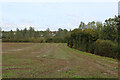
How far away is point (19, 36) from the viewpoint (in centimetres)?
11488

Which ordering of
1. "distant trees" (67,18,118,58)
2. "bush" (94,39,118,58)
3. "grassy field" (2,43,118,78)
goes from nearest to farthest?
"grassy field" (2,43,118,78) < "bush" (94,39,118,58) < "distant trees" (67,18,118,58)

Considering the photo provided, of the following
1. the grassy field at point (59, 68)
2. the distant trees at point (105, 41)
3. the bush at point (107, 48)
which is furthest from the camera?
the distant trees at point (105, 41)

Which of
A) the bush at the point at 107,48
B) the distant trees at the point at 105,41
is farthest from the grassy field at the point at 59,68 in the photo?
the distant trees at the point at 105,41

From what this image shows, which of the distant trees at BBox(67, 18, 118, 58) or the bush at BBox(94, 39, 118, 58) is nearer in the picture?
the bush at BBox(94, 39, 118, 58)

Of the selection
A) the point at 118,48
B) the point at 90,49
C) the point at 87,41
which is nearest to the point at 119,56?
the point at 118,48

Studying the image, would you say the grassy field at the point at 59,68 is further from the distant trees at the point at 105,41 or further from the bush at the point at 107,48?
the distant trees at the point at 105,41

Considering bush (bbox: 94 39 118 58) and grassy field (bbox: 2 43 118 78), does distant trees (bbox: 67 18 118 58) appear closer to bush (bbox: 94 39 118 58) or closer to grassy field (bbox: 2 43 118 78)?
bush (bbox: 94 39 118 58)

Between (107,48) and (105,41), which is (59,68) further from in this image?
(105,41)

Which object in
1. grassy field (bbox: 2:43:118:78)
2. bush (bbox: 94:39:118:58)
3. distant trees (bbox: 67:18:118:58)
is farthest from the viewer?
distant trees (bbox: 67:18:118:58)

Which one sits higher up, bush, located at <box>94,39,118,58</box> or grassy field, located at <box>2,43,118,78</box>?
bush, located at <box>94,39,118,58</box>

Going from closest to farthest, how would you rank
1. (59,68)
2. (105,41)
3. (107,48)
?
1. (59,68)
2. (107,48)
3. (105,41)

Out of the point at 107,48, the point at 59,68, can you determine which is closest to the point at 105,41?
the point at 107,48

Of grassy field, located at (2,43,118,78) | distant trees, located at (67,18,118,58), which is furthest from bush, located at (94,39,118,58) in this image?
grassy field, located at (2,43,118,78)

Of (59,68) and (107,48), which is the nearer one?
(59,68)
